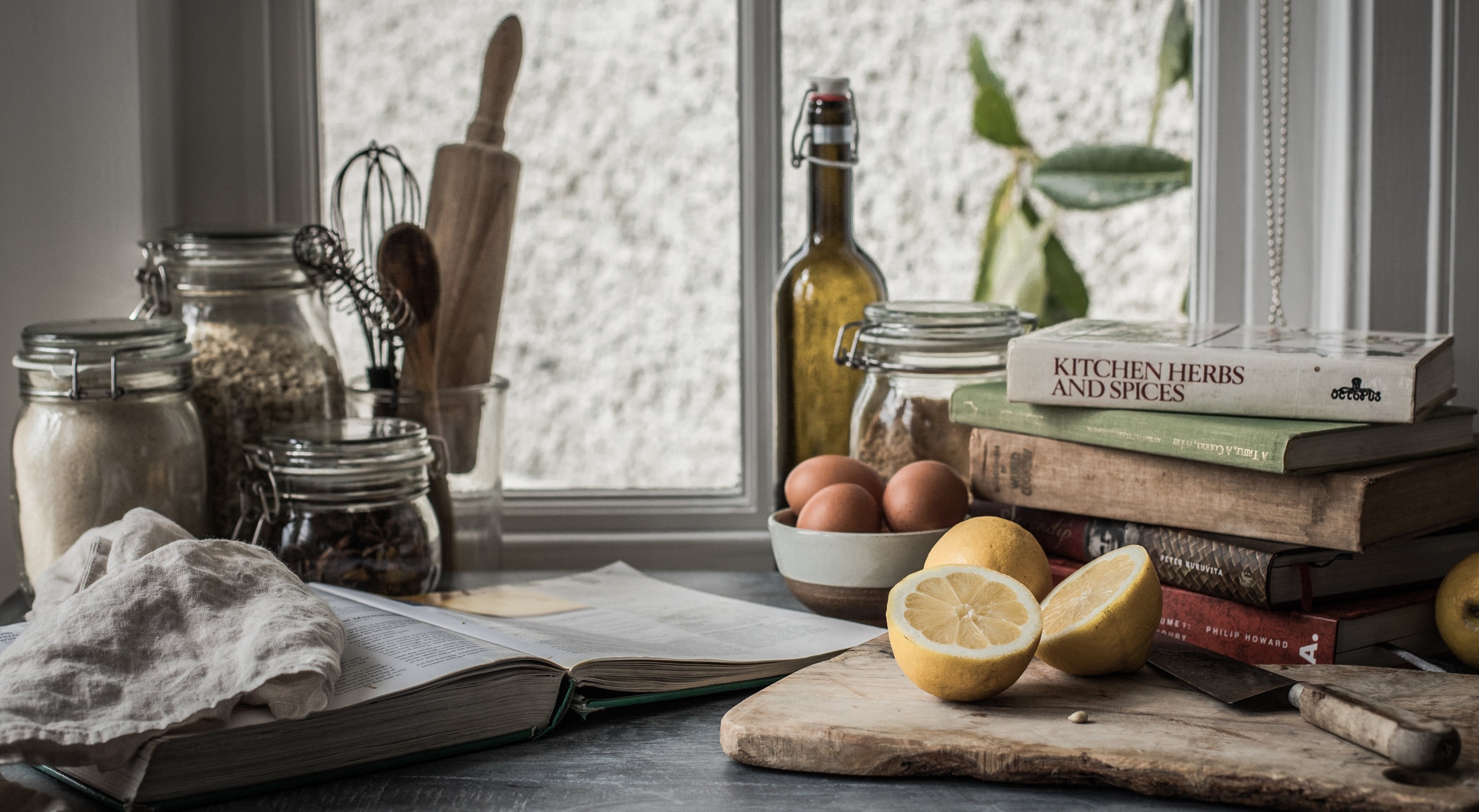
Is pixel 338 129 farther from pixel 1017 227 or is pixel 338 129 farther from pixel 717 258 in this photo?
pixel 1017 227

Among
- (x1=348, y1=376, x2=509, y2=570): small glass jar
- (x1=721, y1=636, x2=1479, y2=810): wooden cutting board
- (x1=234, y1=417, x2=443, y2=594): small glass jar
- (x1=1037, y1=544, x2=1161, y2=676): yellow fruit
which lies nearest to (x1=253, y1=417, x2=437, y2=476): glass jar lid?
(x1=234, y1=417, x2=443, y2=594): small glass jar

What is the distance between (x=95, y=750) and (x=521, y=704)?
0.81 ft

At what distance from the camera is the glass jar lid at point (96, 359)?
101 cm

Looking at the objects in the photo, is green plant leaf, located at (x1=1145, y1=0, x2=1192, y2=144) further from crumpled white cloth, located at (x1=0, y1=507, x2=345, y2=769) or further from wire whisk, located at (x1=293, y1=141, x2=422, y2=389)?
crumpled white cloth, located at (x1=0, y1=507, x2=345, y2=769)

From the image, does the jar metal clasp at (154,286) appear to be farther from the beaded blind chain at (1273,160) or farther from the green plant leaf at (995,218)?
the beaded blind chain at (1273,160)

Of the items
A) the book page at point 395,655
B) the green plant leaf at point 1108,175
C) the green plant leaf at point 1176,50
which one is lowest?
the book page at point 395,655

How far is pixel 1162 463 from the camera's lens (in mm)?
938

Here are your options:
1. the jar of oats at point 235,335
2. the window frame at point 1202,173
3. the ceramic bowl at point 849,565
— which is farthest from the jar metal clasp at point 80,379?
the ceramic bowl at point 849,565

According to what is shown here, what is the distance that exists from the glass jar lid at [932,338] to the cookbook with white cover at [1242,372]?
0.10 metres

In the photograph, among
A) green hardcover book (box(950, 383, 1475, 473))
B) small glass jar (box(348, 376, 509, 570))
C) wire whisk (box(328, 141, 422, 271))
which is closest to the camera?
green hardcover book (box(950, 383, 1475, 473))

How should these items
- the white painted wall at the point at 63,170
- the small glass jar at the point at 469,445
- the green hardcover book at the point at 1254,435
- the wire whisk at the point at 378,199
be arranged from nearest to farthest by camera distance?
the green hardcover book at the point at 1254,435, the white painted wall at the point at 63,170, the small glass jar at the point at 469,445, the wire whisk at the point at 378,199

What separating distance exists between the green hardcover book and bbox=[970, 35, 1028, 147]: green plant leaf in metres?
0.47

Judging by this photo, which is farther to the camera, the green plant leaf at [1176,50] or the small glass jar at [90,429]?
the green plant leaf at [1176,50]

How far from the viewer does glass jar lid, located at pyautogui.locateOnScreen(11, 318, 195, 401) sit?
101 centimetres
